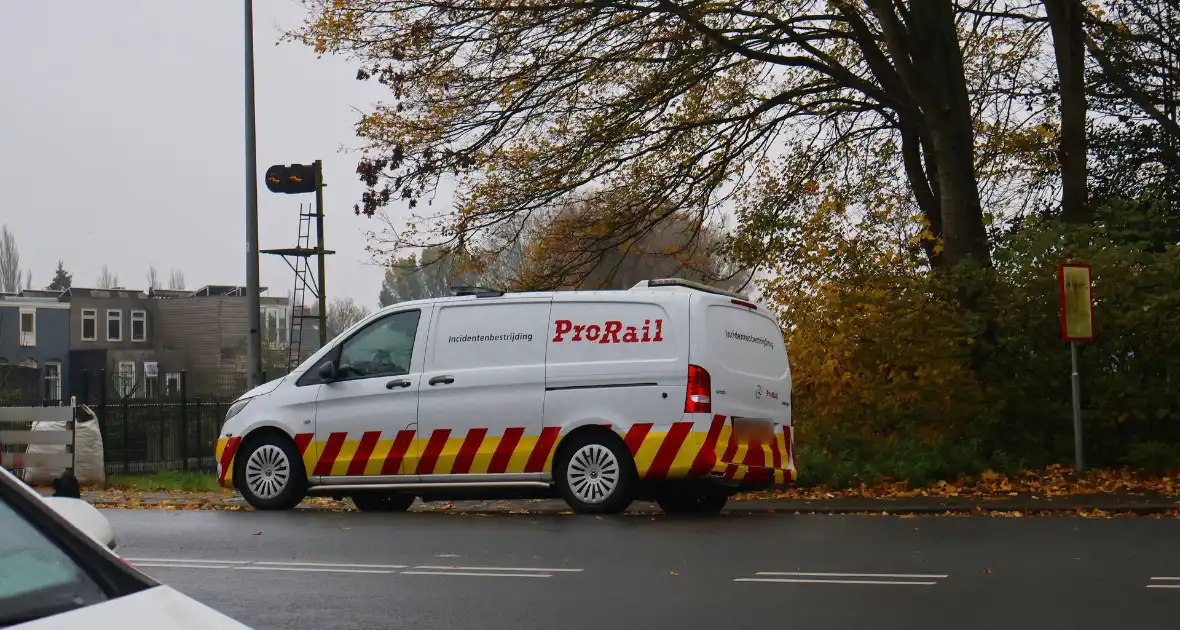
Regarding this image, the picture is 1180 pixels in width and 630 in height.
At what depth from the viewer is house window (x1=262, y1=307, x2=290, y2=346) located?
9710 centimetres

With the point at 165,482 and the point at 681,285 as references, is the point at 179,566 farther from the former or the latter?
the point at 165,482

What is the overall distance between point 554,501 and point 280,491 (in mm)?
3015

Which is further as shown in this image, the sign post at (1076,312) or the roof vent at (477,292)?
the sign post at (1076,312)

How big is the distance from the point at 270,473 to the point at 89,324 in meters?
72.9

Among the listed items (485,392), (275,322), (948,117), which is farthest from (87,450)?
(275,322)

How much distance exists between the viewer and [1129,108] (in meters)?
25.5

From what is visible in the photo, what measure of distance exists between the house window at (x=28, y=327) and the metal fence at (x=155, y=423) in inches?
1998

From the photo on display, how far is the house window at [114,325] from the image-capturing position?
83.9m

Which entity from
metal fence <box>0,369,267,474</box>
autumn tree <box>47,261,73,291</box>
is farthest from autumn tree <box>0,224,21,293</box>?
metal fence <box>0,369,267,474</box>

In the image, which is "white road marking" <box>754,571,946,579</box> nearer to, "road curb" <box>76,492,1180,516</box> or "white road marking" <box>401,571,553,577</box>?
"white road marking" <box>401,571,553,577</box>

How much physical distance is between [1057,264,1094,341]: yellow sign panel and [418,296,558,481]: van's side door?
18.6 feet

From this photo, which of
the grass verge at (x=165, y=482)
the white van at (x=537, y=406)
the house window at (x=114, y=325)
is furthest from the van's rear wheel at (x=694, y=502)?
the house window at (x=114, y=325)

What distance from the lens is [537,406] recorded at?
13.1 m

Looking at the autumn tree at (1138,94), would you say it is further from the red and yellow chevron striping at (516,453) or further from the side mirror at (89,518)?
the side mirror at (89,518)
